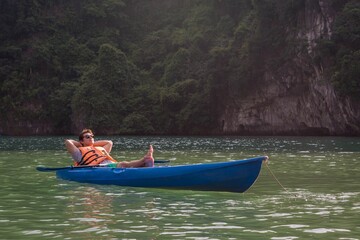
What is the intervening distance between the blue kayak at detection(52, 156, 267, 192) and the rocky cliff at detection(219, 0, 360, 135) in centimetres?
3683

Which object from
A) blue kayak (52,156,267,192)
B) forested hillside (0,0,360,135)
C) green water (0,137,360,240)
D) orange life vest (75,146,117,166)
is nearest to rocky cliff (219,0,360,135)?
forested hillside (0,0,360,135)

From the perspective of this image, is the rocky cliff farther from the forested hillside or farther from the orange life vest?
the orange life vest

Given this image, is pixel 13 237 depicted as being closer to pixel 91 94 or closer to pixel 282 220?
pixel 282 220

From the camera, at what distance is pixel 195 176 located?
10.5 metres

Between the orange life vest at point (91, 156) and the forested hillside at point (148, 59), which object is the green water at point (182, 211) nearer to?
the orange life vest at point (91, 156)

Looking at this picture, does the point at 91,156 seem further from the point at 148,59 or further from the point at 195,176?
the point at 148,59

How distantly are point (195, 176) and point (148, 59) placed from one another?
62.2 metres

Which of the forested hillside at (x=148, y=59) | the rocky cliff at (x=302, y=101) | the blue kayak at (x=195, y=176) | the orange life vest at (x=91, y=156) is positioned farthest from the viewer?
the forested hillside at (x=148, y=59)

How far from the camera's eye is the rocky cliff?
156 ft

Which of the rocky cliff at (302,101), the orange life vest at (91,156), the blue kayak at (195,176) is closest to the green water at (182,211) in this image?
the blue kayak at (195,176)

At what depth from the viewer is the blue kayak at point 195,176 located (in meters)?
10.1

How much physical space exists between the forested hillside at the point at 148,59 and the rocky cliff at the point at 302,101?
566 millimetres

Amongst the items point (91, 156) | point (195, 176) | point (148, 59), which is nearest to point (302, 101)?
point (148, 59)

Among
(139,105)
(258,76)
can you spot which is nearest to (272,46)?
(258,76)
